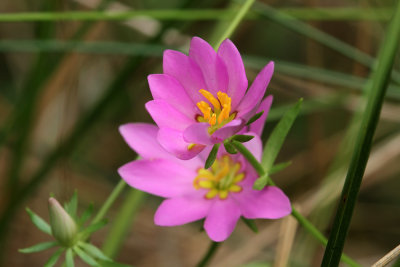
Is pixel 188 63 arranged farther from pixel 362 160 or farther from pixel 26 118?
pixel 26 118

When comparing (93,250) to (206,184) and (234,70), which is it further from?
(234,70)

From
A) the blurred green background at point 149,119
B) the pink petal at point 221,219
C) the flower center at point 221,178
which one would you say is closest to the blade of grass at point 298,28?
the blurred green background at point 149,119

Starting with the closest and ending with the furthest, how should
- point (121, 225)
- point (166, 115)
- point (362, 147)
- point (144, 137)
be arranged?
1. point (362, 147)
2. point (166, 115)
3. point (144, 137)
4. point (121, 225)

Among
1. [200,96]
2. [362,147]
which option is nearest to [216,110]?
[200,96]

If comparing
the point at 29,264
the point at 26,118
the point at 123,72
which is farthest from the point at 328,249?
the point at 29,264

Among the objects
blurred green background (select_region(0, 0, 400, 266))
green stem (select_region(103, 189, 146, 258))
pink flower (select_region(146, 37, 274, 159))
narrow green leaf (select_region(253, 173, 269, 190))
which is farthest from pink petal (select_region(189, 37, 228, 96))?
green stem (select_region(103, 189, 146, 258))
